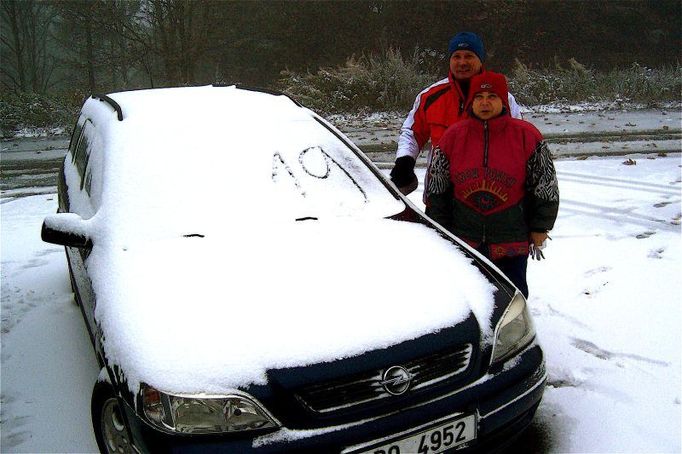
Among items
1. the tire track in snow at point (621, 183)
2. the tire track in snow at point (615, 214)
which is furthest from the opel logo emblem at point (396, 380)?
the tire track in snow at point (621, 183)

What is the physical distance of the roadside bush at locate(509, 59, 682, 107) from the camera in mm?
14523

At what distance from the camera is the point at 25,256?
16.2 feet

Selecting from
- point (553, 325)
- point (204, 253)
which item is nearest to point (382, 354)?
point (204, 253)

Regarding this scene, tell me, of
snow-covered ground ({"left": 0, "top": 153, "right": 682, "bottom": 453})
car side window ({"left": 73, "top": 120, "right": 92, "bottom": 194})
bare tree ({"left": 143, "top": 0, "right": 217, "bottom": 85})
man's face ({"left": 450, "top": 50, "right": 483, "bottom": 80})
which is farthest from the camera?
bare tree ({"left": 143, "top": 0, "right": 217, "bottom": 85})

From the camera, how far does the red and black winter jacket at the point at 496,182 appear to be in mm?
2857

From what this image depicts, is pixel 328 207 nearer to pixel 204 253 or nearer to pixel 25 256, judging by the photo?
pixel 204 253

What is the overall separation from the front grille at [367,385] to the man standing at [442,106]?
160cm

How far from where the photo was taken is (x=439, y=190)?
3066 mm

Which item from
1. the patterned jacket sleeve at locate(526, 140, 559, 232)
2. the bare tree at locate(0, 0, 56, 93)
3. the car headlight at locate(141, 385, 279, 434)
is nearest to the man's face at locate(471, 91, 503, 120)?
the patterned jacket sleeve at locate(526, 140, 559, 232)

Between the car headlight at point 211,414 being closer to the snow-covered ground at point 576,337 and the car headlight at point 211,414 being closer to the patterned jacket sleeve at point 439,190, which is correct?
the snow-covered ground at point 576,337

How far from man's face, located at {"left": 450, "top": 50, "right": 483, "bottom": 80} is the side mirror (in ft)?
7.14

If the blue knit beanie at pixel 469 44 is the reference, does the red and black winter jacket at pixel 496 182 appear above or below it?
below

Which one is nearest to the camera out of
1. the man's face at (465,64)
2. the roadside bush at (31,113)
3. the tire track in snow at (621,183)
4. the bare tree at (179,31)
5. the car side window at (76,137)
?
the man's face at (465,64)

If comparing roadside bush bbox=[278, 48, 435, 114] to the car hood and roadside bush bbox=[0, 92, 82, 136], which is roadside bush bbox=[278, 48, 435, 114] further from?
the car hood
